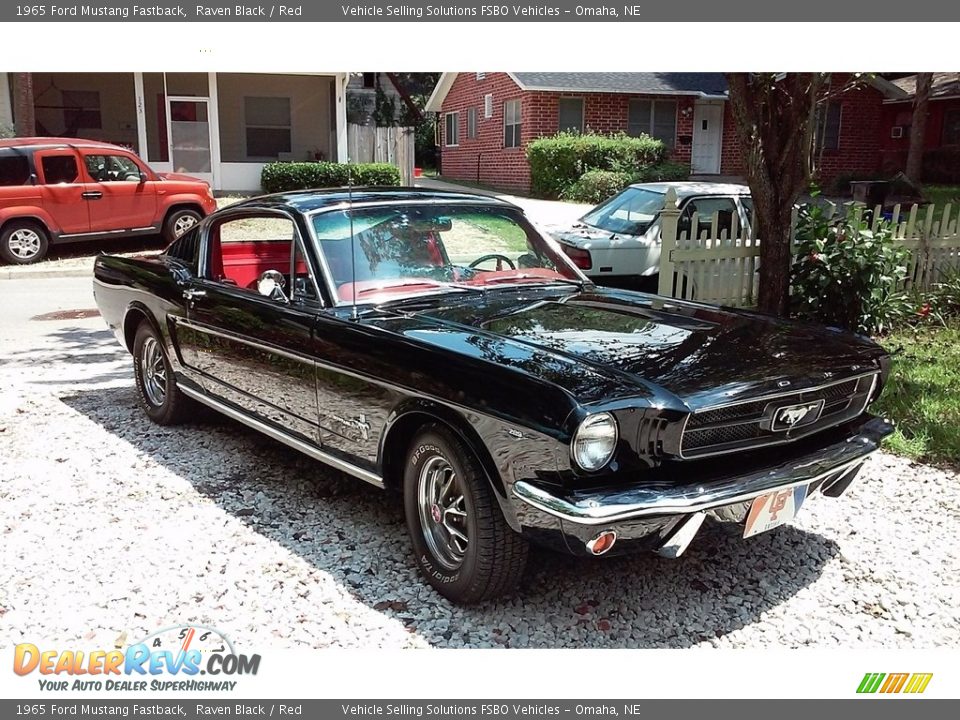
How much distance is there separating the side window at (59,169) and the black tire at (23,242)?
719mm

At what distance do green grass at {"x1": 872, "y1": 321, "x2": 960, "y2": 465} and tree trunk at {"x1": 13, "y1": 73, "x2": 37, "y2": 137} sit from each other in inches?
715

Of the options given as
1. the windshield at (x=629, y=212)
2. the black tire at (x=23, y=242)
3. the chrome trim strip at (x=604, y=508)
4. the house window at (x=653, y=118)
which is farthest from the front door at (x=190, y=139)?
the chrome trim strip at (x=604, y=508)

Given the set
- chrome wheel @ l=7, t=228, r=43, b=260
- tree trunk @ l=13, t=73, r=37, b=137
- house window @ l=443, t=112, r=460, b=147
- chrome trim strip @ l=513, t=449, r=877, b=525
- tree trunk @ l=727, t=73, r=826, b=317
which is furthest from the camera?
house window @ l=443, t=112, r=460, b=147

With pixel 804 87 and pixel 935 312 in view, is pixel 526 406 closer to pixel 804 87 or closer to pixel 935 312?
pixel 804 87

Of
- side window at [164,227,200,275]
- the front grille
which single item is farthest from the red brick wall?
the front grille

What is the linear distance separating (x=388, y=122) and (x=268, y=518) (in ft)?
115

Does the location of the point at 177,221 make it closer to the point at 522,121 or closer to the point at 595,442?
the point at 595,442

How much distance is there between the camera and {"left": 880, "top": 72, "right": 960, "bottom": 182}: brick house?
27.4m

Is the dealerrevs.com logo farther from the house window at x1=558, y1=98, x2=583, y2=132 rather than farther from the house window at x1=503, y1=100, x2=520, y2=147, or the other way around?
the house window at x1=503, y1=100, x2=520, y2=147

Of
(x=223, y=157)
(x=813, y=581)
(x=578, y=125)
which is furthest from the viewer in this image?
(x=578, y=125)

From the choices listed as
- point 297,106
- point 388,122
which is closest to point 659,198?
point 297,106

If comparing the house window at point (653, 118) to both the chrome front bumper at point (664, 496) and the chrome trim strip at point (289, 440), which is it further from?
the chrome front bumper at point (664, 496)

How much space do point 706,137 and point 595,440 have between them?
2620 centimetres

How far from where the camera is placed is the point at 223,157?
74.6ft
